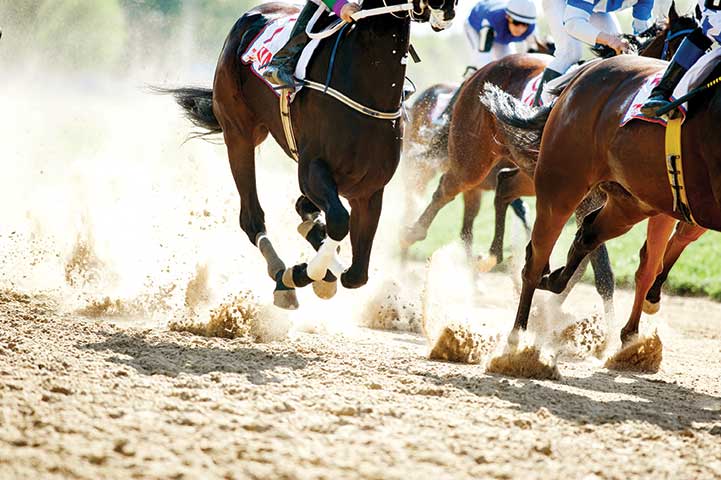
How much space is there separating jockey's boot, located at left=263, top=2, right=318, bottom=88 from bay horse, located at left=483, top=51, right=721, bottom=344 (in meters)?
1.55

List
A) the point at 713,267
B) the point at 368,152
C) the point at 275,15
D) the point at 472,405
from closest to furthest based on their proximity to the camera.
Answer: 1. the point at 472,405
2. the point at 368,152
3. the point at 275,15
4. the point at 713,267

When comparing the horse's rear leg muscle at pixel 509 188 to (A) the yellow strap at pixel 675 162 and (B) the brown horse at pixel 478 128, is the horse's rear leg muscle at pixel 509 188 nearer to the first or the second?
(B) the brown horse at pixel 478 128

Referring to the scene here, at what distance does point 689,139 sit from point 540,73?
3.34m

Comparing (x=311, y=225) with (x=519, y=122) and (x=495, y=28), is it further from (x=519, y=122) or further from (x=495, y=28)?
(x=495, y=28)

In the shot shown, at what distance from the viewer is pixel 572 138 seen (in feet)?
18.8

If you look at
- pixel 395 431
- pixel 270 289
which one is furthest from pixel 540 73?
pixel 395 431

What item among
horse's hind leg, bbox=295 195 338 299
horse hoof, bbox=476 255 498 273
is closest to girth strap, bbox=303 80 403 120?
horse's hind leg, bbox=295 195 338 299

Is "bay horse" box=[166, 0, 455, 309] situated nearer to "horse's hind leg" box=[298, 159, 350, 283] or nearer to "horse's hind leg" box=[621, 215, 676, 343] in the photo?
"horse's hind leg" box=[298, 159, 350, 283]

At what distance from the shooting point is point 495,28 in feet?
34.5

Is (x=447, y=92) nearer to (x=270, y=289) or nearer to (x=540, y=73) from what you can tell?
(x=540, y=73)

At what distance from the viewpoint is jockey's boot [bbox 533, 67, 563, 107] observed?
761 cm

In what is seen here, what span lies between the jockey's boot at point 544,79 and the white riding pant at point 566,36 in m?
0.03

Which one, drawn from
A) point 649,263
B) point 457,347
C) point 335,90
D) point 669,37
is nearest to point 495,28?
point 669,37

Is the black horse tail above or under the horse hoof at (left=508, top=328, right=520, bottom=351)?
above
